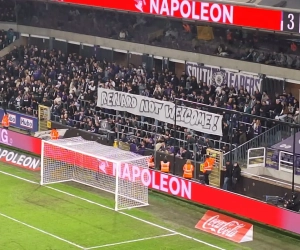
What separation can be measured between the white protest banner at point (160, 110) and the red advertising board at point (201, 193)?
88.5 inches

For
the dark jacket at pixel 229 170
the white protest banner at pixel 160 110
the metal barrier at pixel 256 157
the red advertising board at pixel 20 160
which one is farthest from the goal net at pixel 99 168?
the metal barrier at pixel 256 157

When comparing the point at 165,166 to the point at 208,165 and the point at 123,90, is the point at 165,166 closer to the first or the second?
the point at 208,165

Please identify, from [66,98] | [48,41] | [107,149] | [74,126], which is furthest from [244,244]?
[48,41]

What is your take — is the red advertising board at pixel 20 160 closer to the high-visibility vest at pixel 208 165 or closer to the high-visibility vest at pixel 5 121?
the high-visibility vest at pixel 5 121

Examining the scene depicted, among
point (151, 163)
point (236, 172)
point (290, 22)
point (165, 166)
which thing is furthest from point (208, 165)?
point (290, 22)

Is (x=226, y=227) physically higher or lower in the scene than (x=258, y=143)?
lower

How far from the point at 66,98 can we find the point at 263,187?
566 inches

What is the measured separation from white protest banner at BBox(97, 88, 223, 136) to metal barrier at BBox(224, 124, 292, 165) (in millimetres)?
1165

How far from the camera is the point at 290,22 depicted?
3225 centimetres

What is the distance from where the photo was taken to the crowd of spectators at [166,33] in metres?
36.2

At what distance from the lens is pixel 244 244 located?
91.0ft

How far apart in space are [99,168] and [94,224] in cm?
397

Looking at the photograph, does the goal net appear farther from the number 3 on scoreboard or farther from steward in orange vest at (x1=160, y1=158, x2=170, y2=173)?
the number 3 on scoreboard

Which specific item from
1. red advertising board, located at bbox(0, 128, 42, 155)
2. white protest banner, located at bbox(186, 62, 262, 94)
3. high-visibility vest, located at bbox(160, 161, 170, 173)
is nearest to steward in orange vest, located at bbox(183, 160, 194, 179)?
high-visibility vest, located at bbox(160, 161, 170, 173)
